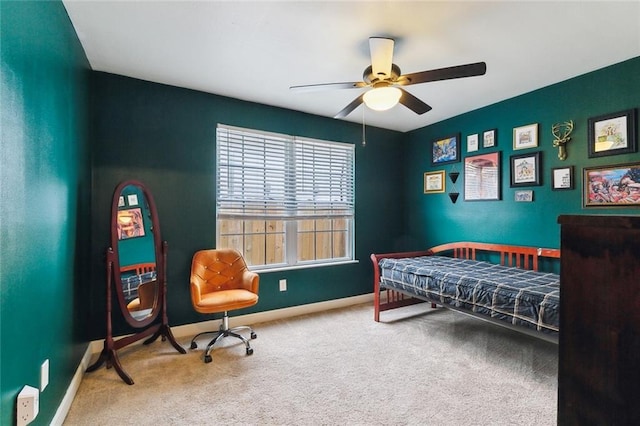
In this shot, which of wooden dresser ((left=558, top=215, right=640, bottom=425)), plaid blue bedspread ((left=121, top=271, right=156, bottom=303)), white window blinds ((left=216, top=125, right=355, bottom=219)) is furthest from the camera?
white window blinds ((left=216, top=125, right=355, bottom=219))

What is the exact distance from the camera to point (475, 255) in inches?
144

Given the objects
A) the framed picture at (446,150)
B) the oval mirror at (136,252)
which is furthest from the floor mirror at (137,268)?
the framed picture at (446,150)

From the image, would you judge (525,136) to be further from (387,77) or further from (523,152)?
(387,77)

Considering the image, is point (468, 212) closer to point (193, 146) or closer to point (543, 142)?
point (543, 142)

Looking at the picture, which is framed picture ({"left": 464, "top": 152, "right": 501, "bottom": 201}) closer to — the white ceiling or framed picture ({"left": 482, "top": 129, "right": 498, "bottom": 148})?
framed picture ({"left": 482, "top": 129, "right": 498, "bottom": 148})

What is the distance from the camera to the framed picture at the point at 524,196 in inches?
122

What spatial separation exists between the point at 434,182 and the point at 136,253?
3.61 meters

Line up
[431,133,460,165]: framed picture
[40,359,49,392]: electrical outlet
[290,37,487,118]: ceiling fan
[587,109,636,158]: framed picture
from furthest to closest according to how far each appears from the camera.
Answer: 1. [431,133,460,165]: framed picture
2. [587,109,636,158]: framed picture
3. [290,37,487,118]: ceiling fan
4. [40,359,49,392]: electrical outlet

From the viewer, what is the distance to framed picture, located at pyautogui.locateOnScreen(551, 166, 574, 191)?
9.16ft

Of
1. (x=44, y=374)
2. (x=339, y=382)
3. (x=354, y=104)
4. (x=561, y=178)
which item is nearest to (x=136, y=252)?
(x=44, y=374)

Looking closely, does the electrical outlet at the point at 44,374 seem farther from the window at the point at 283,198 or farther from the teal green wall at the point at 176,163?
the window at the point at 283,198

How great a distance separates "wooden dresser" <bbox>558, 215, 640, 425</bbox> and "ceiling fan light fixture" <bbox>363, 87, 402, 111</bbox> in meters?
1.70

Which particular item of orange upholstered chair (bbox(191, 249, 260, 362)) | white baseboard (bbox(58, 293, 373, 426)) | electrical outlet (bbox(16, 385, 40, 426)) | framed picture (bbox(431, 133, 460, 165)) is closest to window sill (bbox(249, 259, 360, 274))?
orange upholstered chair (bbox(191, 249, 260, 362))

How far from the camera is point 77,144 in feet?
7.15
